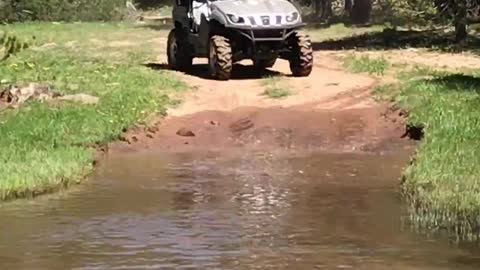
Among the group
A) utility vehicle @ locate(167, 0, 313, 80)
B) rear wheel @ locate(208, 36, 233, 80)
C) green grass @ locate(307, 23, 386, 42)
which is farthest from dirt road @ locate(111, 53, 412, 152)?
green grass @ locate(307, 23, 386, 42)

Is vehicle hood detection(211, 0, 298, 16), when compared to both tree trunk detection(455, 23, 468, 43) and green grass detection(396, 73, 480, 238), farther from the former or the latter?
tree trunk detection(455, 23, 468, 43)

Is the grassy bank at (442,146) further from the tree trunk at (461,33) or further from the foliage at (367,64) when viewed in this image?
the tree trunk at (461,33)

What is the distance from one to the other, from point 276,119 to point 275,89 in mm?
2439

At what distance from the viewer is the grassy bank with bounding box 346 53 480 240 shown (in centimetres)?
932

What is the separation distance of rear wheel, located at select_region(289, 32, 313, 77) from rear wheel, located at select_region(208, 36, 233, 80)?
1.35 metres

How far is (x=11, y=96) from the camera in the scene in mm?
17250

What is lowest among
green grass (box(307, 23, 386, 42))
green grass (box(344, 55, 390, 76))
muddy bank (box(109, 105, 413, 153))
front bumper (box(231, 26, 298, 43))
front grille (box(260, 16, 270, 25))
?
green grass (box(307, 23, 386, 42))

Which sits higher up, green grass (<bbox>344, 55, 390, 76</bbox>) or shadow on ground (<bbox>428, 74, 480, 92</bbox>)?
shadow on ground (<bbox>428, 74, 480, 92</bbox>)

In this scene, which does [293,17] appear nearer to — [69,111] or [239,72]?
[239,72]

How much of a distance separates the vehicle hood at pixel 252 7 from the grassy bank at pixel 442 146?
2266 mm

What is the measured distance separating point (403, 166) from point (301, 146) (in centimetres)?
216

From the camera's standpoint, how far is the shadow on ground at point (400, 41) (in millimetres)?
27130

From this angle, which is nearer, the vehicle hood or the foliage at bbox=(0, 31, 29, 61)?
the foliage at bbox=(0, 31, 29, 61)

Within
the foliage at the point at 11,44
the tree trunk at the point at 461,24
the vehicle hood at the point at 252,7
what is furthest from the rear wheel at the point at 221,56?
the tree trunk at the point at 461,24
